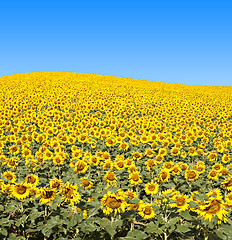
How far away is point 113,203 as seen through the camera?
3.86 metres

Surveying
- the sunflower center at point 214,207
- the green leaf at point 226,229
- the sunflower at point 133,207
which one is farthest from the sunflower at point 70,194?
the green leaf at point 226,229

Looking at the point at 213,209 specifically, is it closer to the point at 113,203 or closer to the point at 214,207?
the point at 214,207

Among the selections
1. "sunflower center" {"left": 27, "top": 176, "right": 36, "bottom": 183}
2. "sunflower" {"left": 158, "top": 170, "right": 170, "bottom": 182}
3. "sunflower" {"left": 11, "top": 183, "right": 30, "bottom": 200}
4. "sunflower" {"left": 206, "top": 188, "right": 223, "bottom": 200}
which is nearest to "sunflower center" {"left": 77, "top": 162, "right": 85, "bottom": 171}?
"sunflower center" {"left": 27, "top": 176, "right": 36, "bottom": 183}

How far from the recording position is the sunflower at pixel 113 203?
3811 mm

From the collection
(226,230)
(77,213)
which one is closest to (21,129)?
(77,213)

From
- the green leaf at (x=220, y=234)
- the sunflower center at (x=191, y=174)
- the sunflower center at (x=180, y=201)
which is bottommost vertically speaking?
the green leaf at (x=220, y=234)

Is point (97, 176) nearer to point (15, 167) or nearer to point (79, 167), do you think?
point (79, 167)

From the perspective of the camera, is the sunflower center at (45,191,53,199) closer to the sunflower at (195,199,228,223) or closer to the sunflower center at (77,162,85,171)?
the sunflower center at (77,162,85,171)

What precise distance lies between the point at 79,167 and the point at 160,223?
2.62 meters

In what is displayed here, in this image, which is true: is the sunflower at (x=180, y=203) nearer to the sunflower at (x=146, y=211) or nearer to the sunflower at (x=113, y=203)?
the sunflower at (x=146, y=211)

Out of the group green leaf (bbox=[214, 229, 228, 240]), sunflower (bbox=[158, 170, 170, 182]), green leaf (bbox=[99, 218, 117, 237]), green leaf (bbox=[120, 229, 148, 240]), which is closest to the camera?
green leaf (bbox=[214, 229, 228, 240])

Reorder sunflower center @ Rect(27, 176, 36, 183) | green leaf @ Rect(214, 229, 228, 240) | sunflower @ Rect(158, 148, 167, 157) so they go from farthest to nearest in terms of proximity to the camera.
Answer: sunflower @ Rect(158, 148, 167, 157), sunflower center @ Rect(27, 176, 36, 183), green leaf @ Rect(214, 229, 228, 240)

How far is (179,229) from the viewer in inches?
149

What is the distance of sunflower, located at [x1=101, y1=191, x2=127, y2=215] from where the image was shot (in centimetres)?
381
